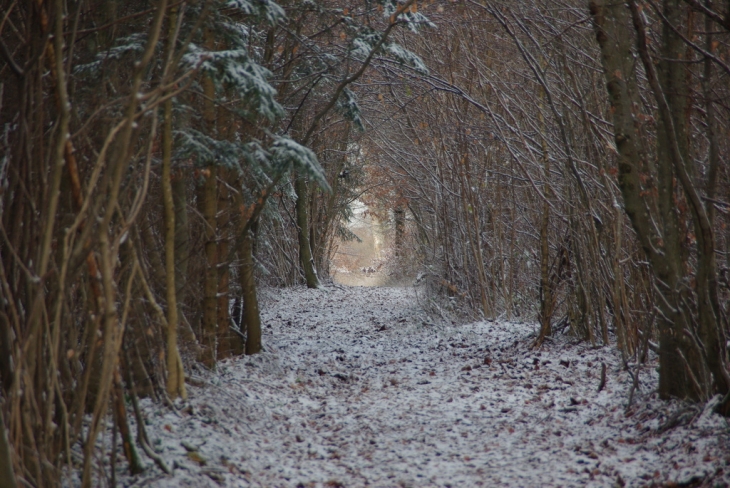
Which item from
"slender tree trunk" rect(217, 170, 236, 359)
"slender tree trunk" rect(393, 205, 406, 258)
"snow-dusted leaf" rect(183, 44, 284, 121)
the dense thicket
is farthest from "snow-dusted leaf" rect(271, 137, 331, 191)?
"slender tree trunk" rect(393, 205, 406, 258)

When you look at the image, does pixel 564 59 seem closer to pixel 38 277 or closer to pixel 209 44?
pixel 209 44

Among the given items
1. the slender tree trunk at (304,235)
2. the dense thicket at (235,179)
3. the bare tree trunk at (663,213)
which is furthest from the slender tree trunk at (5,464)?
the slender tree trunk at (304,235)

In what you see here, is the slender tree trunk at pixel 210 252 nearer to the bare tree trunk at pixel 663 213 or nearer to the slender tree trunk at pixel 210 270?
the slender tree trunk at pixel 210 270

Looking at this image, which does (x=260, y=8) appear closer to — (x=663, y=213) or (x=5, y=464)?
(x=663, y=213)

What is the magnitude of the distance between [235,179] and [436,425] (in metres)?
3.22

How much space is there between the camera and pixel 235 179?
6289 mm

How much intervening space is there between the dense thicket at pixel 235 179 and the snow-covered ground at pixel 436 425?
0.33 m

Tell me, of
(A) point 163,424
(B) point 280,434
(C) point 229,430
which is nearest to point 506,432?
(B) point 280,434

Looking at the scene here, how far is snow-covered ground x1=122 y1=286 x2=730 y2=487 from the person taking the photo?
142 inches

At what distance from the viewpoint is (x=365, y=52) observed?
603 cm

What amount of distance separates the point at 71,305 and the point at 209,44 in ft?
9.64

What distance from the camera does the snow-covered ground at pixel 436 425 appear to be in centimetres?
360

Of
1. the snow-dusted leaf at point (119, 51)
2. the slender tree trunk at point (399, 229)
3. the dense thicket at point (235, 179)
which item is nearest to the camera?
the dense thicket at point (235, 179)

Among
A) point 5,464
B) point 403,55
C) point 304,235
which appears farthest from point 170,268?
point 304,235
